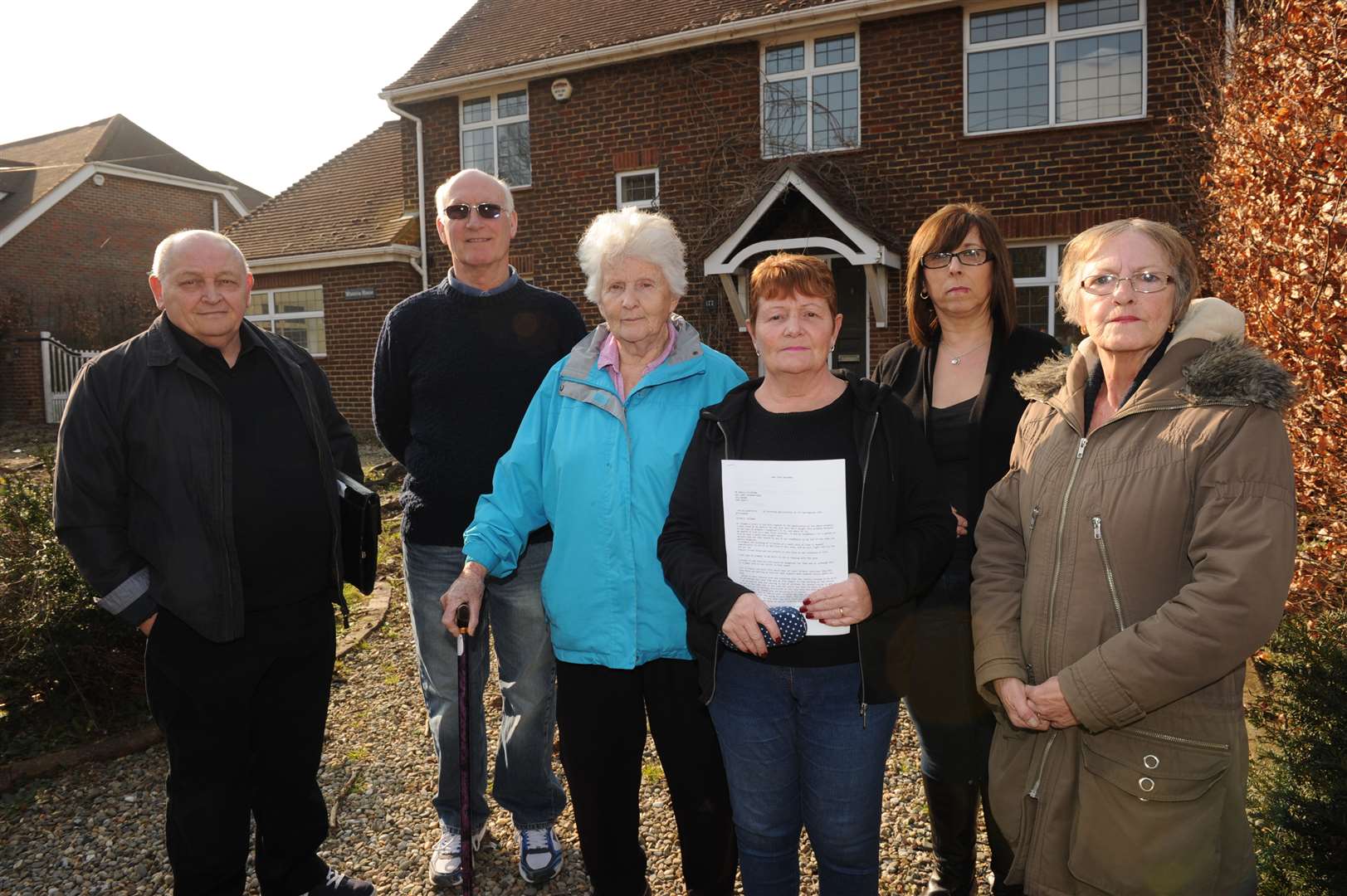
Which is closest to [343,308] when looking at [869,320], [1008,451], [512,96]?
[512,96]

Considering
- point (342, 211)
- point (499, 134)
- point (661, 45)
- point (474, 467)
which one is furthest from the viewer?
point (342, 211)

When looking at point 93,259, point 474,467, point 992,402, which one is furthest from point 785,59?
point 93,259

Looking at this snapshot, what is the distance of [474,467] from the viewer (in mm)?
3100

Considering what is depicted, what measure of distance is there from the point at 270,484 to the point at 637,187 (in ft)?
35.0

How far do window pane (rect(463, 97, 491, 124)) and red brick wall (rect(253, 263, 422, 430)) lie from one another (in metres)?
2.60

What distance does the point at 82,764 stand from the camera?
4.06 meters

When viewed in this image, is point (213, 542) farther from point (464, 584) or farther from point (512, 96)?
point (512, 96)

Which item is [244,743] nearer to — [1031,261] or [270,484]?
[270,484]

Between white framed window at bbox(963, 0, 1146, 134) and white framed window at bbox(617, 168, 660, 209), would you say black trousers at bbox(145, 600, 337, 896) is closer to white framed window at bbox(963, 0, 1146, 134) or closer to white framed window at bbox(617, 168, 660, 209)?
white framed window at bbox(963, 0, 1146, 134)

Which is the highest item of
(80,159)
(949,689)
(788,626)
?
(80,159)

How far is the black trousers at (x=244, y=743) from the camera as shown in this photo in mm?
2660

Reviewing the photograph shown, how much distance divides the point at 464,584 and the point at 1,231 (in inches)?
1000

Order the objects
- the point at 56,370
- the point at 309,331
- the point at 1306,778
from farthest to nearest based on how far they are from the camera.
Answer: the point at 56,370 → the point at 309,331 → the point at 1306,778

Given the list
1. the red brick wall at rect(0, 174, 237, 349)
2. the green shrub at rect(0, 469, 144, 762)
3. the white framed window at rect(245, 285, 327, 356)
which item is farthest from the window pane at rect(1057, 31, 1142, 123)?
the red brick wall at rect(0, 174, 237, 349)
